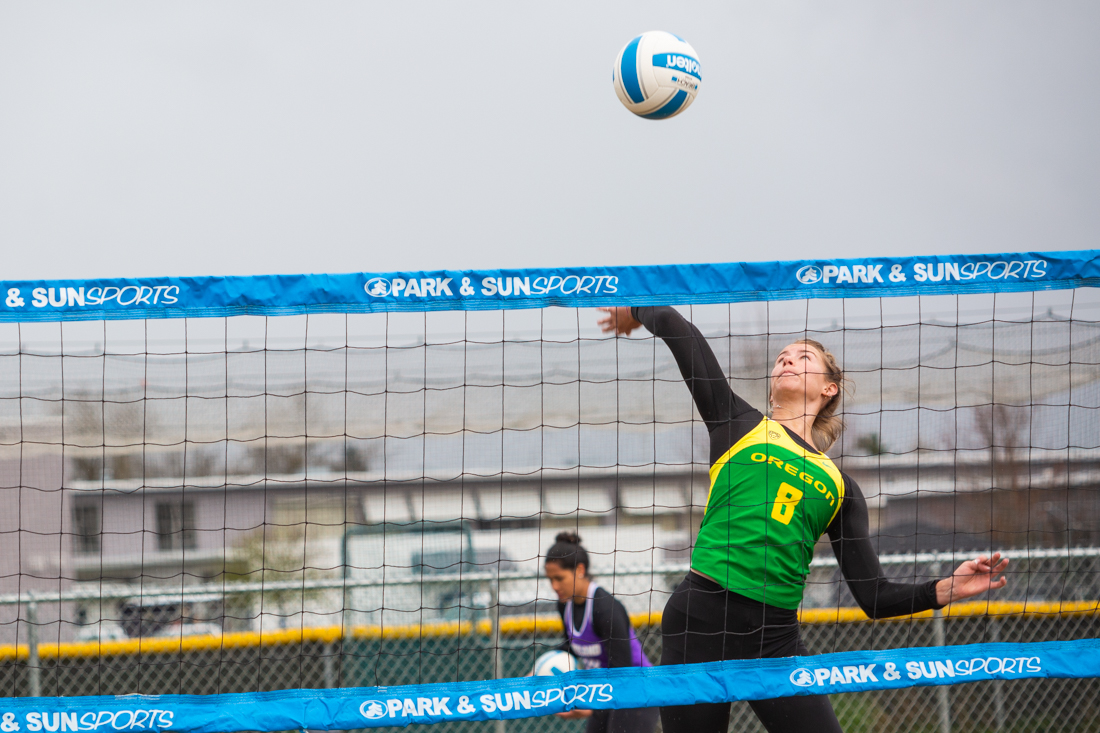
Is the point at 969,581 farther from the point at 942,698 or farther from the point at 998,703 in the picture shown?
the point at 998,703

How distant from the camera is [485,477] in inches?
164

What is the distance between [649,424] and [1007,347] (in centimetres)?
173

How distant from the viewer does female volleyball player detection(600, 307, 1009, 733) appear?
2.88 metres

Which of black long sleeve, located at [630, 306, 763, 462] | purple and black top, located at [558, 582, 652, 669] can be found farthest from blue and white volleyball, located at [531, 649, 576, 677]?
black long sleeve, located at [630, 306, 763, 462]

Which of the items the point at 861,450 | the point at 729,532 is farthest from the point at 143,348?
the point at 861,450

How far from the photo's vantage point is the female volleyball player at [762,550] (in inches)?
113

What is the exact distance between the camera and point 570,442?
409 centimetres

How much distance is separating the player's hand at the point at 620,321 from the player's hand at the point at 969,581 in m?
1.37

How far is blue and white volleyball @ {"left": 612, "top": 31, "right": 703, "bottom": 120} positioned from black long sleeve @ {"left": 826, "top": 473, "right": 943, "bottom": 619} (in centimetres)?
219

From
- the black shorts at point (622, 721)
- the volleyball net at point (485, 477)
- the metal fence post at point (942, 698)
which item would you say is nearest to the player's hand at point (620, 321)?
the volleyball net at point (485, 477)

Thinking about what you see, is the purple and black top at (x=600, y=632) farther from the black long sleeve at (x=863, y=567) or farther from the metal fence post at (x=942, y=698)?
the metal fence post at (x=942, y=698)

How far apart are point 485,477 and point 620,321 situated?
1359 mm

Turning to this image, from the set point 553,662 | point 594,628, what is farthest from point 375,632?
point 594,628

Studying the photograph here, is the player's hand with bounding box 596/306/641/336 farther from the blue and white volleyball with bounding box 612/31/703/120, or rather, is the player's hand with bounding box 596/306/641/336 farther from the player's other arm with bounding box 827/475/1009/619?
the blue and white volleyball with bounding box 612/31/703/120
